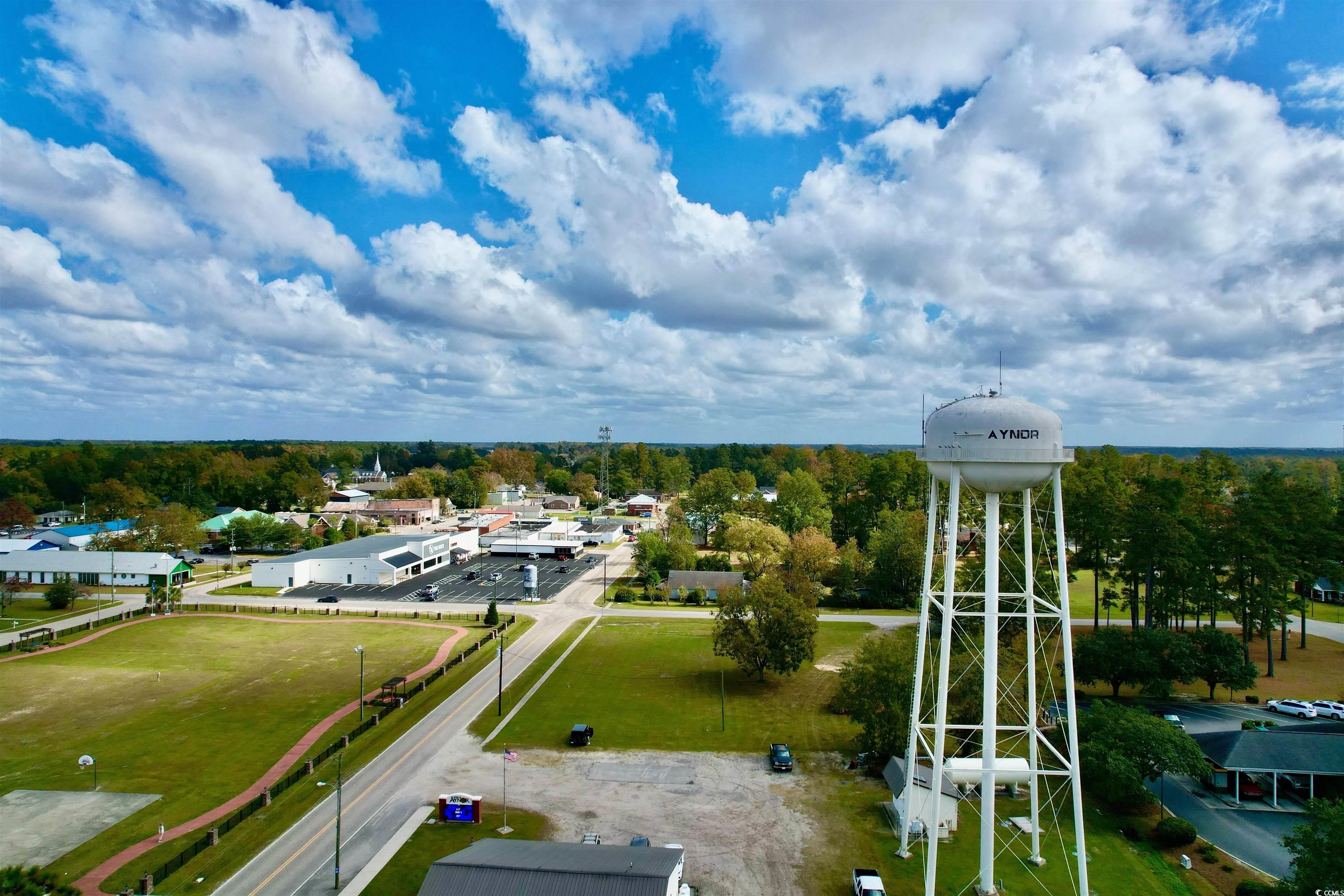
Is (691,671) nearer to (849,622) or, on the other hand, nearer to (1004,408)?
(849,622)

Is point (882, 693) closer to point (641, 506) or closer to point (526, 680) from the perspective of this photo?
point (526, 680)

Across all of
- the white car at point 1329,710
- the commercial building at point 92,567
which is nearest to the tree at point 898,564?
the white car at point 1329,710

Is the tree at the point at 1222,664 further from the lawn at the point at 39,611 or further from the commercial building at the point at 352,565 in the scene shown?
the lawn at the point at 39,611

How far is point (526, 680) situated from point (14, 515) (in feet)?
336

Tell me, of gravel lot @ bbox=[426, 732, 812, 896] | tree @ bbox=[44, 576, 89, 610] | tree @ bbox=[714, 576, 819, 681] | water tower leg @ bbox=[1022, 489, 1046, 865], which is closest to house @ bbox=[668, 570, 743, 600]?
tree @ bbox=[714, 576, 819, 681]

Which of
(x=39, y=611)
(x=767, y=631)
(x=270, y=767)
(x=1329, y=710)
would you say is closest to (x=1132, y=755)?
(x=1329, y=710)

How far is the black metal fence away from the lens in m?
25.5

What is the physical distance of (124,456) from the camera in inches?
5733

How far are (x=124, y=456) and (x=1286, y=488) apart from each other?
599 feet

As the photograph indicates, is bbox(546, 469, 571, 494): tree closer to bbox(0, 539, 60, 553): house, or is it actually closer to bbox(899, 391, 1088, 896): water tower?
bbox(0, 539, 60, 553): house

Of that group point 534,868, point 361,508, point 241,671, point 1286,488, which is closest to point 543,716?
point 534,868

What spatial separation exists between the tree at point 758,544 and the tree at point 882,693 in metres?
39.3

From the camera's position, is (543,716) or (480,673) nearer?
(543,716)

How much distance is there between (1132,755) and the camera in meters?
32.2
